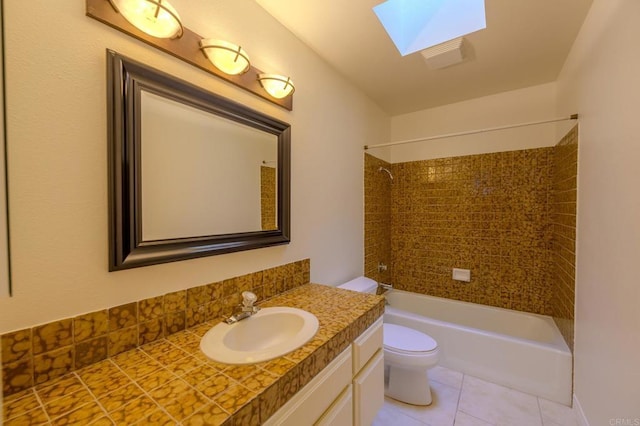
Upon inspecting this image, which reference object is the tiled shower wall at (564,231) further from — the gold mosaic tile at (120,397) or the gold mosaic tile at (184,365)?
the gold mosaic tile at (120,397)

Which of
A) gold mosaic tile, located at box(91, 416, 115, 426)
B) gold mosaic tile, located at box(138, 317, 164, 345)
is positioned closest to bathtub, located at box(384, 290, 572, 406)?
gold mosaic tile, located at box(138, 317, 164, 345)

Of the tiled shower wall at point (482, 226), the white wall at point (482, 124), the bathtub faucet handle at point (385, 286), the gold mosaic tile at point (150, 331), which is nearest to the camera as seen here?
the gold mosaic tile at point (150, 331)

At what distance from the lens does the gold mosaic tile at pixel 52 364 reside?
2.38 ft

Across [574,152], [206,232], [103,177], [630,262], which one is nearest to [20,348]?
[103,177]

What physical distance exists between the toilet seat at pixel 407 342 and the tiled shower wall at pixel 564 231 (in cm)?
99

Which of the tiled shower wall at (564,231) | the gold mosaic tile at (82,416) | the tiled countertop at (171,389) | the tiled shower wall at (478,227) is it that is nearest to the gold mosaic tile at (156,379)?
the tiled countertop at (171,389)

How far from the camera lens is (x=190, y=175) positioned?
113cm

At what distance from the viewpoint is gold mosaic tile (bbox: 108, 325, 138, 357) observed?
0.87m

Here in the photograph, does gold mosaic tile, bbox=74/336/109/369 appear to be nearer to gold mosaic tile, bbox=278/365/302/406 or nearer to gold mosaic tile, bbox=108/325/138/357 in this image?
gold mosaic tile, bbox=108/325/138/357

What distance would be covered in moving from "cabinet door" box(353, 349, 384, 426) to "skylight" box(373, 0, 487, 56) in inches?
79.5

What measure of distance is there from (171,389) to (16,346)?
438 millimetres

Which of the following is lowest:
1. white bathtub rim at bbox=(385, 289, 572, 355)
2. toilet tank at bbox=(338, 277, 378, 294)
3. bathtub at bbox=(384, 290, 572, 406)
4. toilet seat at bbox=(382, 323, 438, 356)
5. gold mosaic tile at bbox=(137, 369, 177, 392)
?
bathtub at bbox=(384, 290, 572, 406)

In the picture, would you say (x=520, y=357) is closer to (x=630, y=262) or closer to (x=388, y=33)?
(x=630, y=262)

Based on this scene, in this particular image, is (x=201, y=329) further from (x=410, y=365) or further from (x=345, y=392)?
(x=410, y=365)
